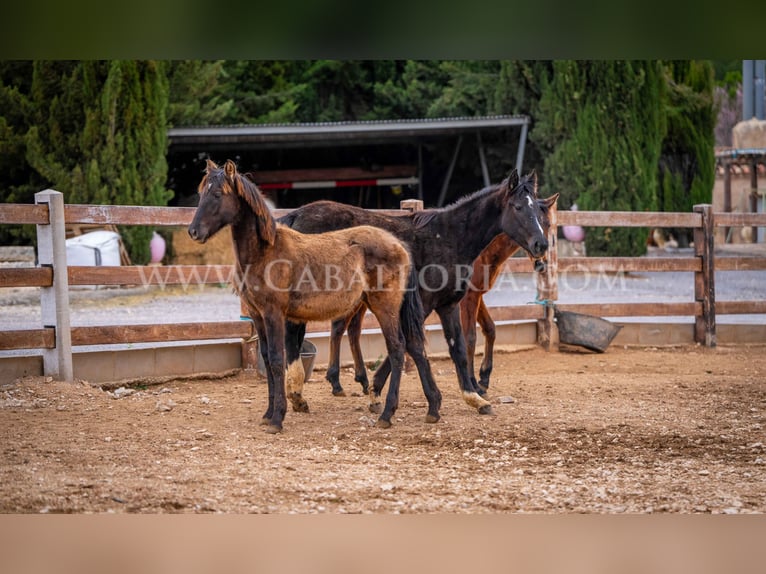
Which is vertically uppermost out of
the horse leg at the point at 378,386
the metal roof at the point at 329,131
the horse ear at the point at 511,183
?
the metal roof at the point at 329,131

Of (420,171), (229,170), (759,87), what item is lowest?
(229,170)

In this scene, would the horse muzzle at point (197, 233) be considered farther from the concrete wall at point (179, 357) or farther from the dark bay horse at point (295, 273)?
the concrete wall at point (179, 357)

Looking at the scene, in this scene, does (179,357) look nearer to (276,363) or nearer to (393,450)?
(276,363)

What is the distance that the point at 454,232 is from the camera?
6.80m

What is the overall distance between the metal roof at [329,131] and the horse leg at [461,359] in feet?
36.0

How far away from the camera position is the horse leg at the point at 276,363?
18.6 ft

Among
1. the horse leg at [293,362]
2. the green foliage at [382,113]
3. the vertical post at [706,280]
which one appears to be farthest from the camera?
the green foliage at [382,113]

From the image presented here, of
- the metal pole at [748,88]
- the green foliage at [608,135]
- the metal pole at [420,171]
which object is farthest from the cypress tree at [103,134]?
the metal pole at [748,88]

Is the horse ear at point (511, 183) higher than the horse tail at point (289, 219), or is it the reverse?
the horse ear at point (511, 183)

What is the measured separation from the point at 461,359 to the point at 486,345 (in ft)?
4.87

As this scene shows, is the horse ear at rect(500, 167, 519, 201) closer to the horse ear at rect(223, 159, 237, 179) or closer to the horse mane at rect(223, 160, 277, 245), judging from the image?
the horse mane at rect(223, 160, 277, 245)

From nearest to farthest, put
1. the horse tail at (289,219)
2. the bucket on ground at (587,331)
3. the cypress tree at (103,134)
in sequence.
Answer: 1. the horse tail at (289,219)
2. the bucket on ground at (587,331)
3. the cypress tree at (103,134)

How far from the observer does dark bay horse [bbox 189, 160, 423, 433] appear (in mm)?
A: 5691

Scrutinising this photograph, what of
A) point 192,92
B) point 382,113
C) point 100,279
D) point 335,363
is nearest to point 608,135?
point 382,113
